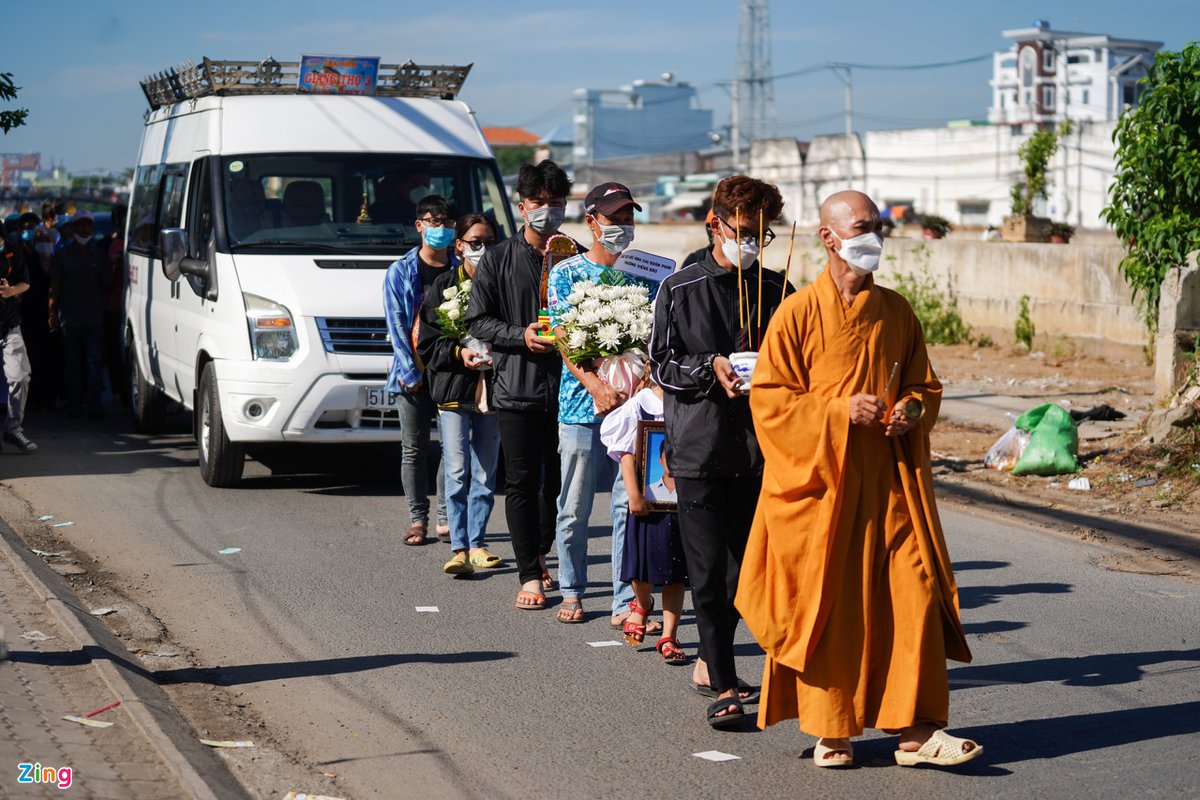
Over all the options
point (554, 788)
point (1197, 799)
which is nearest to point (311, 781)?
point (554, 788)

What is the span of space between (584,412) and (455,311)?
1500 millimetres

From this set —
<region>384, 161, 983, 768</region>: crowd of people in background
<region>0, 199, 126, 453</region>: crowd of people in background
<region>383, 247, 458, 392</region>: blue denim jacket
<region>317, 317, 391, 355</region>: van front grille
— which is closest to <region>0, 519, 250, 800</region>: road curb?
<region>384, 161, 983, 768</region>: crowd of people in background

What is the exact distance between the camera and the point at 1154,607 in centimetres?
746

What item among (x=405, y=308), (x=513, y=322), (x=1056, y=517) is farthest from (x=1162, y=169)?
(x=513, y=322)

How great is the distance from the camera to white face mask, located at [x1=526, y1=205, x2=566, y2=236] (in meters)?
7.22

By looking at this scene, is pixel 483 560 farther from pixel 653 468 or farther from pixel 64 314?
pixel 64 314

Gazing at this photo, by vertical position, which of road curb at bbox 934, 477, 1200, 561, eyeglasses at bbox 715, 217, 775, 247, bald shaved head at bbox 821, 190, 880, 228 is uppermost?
bald shaved head at bbox 821, 190, 880, 228

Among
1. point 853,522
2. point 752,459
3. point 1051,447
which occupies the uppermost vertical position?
point 752,459

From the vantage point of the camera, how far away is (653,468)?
639 centimetres

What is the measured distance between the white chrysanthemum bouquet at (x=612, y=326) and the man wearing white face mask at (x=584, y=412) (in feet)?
0.19

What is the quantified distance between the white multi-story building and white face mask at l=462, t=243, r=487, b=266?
9727 centimetres

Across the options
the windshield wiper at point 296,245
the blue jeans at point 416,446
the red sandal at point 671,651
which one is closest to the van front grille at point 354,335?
the windshield wiper at point 296,245

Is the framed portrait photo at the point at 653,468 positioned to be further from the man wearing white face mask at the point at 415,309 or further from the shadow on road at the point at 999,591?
the man wearing white face mask at the point at 415,309

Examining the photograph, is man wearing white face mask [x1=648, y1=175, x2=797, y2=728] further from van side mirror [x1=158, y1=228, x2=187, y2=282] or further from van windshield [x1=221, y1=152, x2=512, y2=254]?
van side mirror [x1=158, y1=228, x2=187, y2=282]
